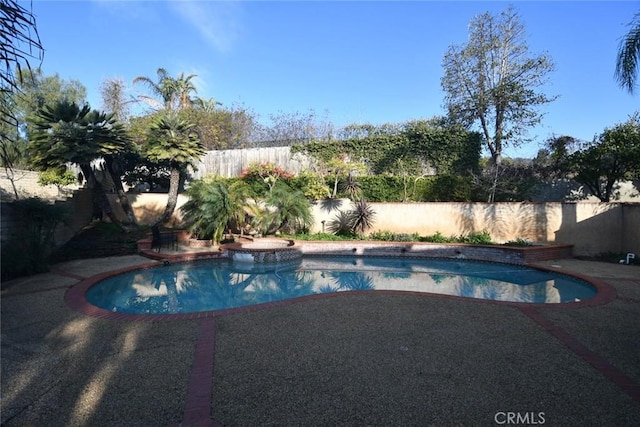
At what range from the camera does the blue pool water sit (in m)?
6.66

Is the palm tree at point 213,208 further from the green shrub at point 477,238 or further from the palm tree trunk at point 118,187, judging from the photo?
the green shrub at point 477,238

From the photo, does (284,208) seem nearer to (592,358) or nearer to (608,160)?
(592,358)

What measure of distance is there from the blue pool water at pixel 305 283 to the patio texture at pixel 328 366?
1524mm

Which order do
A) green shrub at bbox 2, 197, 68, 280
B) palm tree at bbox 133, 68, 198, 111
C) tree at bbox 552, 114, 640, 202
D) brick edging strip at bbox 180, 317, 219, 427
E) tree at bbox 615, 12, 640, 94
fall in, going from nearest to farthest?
brick edging strip at bbox 180, 317, 219, 427, tree at bbox 615, 12, 640, 94, green shrub at bbox 2, 197, 68, 280, tree at bbox 552, 114, 640, 202, palm tree at bbox 133, 68, 198, 111

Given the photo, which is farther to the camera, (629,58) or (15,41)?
(629,58)

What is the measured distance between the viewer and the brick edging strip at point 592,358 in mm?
2984

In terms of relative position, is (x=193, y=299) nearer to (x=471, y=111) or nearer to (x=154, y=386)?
(x=154, y=386)

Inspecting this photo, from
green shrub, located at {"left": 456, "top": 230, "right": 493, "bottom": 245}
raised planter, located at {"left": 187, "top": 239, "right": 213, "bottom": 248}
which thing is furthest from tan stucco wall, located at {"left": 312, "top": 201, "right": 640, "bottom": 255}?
raised planter, located at {"left": 187, "top": 239, "right": 213, "bottom": 248}

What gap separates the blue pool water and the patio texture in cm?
152

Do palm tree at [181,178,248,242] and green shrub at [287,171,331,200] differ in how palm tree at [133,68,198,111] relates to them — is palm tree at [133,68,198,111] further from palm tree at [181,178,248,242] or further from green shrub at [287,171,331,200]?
palm tree at [181,178,248,242]

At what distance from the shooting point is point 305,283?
834 cm

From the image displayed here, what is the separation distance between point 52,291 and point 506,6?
1976 cm

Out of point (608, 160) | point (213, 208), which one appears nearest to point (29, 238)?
point (213, 208)

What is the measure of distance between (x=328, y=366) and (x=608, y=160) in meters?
13.0
